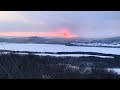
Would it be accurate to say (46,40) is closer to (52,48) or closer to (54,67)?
(52,48)

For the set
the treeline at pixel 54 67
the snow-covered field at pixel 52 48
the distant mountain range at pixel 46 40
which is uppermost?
the distant mountain range at pixel 46 40

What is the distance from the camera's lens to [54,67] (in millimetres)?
2045

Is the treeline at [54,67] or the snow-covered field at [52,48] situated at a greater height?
the snow-covered field at [52,48]

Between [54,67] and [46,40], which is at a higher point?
[46,40]

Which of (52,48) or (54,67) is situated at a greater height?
(52,48)

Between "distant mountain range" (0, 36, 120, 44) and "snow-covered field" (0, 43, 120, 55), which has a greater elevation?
"distant mountain range" (0, 36, 120, 44)

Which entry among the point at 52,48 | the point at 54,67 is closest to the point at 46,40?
the point at 52,48

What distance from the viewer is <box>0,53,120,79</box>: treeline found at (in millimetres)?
1995

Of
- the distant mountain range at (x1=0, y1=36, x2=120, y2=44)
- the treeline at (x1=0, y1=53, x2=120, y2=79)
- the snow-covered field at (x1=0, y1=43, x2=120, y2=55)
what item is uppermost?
the distant mountain range at (x1=0, y1=36, x2=120, y2=44)

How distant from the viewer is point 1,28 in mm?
2066

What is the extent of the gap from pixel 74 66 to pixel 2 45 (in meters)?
0.56

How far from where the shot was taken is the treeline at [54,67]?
2.00 m
